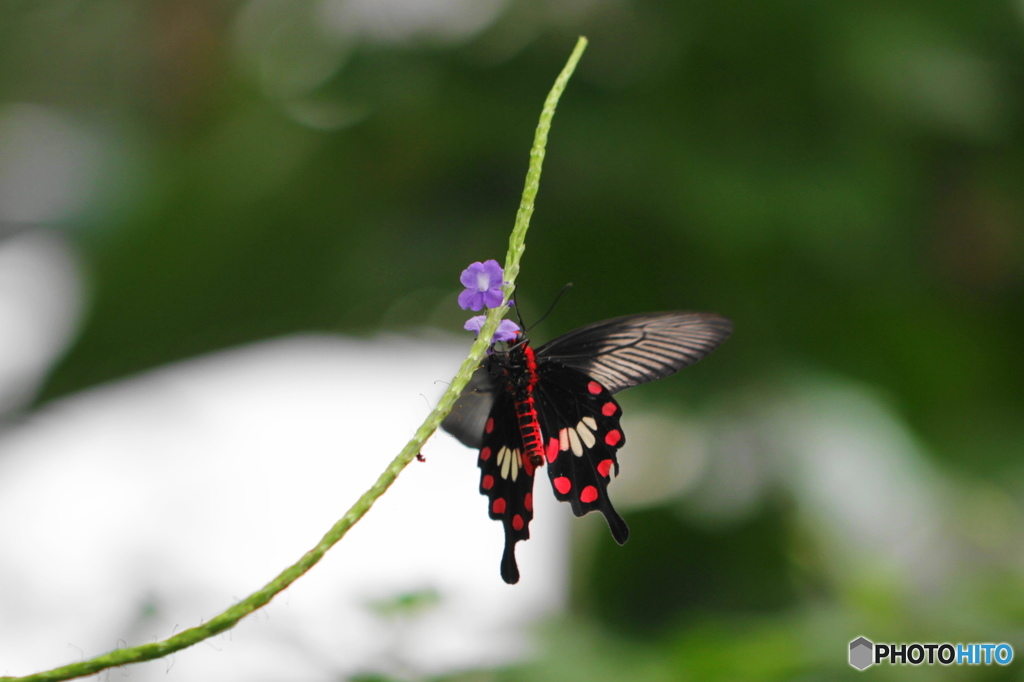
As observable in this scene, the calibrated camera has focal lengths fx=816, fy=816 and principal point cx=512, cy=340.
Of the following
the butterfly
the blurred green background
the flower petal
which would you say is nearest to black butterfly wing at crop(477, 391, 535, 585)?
the butterfly

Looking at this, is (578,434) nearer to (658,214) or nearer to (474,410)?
(474,410)

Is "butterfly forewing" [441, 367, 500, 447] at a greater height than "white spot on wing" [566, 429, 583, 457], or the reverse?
"butterfly forewing" [441, 367, 500, 447]

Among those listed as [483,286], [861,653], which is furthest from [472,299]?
[861,653]

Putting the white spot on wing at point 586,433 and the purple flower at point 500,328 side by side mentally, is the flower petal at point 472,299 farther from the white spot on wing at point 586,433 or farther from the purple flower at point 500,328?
the white spot on wing at point 586,433

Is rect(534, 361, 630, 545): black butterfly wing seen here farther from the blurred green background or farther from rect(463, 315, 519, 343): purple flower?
the blurred green background

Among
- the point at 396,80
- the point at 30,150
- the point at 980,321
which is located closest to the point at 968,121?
the point at 980,321


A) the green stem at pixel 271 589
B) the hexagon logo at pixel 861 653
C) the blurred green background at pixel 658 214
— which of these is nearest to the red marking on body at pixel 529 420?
the green stem at pixel 271 589
